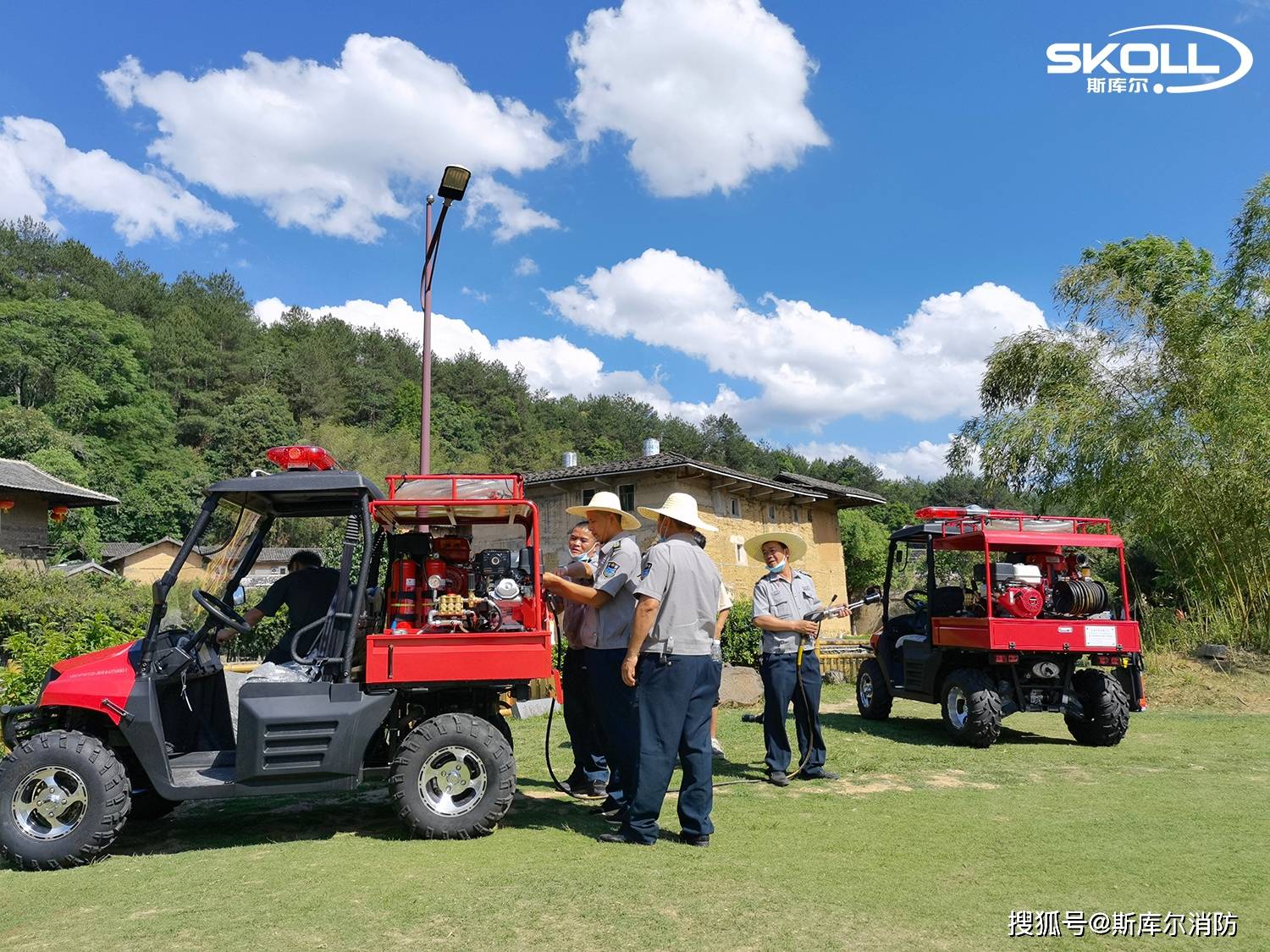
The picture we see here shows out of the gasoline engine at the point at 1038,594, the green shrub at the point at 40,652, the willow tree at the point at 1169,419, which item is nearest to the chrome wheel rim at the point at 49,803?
the green shrub at the point at 40,652

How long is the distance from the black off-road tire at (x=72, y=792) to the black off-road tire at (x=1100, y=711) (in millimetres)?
8213

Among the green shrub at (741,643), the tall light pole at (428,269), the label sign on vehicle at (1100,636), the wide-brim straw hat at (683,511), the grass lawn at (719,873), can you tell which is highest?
the tall light pole at (428,269)

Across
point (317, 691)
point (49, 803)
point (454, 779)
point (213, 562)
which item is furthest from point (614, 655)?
point (49, 803)

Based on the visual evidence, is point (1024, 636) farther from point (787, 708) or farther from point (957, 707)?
point (787, 708)

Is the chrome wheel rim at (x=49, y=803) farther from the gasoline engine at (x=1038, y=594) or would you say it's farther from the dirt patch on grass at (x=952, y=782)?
the gasoline engine at (x=1038, y=594)

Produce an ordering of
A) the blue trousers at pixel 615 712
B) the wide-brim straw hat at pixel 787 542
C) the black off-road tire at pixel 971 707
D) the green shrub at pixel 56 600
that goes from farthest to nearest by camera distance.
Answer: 1. the green shrub at pixel 56 600
2. the black off-road tire at pixel 971 707
3. the wide-brim straw hat at pixel 787 542
4. the blue trousers at pixel 615 712

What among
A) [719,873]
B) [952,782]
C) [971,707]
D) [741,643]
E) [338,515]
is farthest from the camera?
[741,643]

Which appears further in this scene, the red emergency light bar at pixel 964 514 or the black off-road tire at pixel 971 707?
the red emergency light bar at pixel 964 514

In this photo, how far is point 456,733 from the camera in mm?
5215

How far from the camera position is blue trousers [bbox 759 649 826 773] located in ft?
22.6

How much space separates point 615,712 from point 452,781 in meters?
1.11

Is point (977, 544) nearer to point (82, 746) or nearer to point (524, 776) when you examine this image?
point (524, 776)

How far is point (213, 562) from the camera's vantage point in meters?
5.61

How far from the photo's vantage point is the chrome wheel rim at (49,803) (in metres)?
4.77
